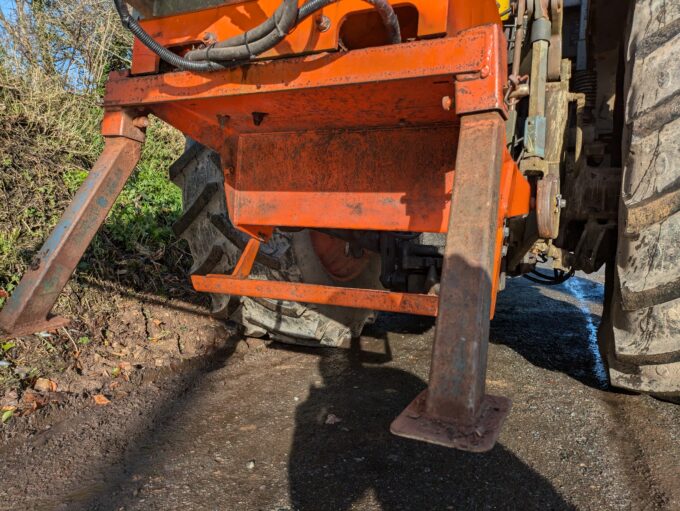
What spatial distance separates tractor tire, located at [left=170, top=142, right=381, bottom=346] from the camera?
232cm

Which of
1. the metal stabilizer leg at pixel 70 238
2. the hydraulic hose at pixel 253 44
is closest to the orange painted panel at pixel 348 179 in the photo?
the metal stabilizer leg at pixel 70 238

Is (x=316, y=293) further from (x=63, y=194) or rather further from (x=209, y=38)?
(x=63, y=194)

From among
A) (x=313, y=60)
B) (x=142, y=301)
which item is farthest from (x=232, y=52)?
(x=142, y=301)

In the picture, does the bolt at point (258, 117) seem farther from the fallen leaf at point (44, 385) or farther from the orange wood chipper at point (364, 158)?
the fallen leaf at point (44, 385)

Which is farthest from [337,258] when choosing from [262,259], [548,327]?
[548,327]

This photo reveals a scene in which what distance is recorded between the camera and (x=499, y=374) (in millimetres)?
2557

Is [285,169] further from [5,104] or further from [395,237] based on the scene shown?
[5,104]

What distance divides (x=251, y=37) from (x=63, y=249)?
85cm

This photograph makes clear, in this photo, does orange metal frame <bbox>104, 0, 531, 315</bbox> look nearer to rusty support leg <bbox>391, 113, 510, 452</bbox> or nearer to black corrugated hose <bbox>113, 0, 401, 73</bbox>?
black corrugated hose <bbox>113, 0, 401, 73</bbox>

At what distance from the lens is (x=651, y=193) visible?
1.57m

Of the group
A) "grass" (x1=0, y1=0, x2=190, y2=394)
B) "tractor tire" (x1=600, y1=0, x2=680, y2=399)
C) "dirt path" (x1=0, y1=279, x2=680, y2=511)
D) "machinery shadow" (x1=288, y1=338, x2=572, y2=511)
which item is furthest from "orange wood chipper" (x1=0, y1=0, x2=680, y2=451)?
"grass" (x1=0, y1=0, x2=190, y2=394)

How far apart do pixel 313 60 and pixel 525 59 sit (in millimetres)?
1275

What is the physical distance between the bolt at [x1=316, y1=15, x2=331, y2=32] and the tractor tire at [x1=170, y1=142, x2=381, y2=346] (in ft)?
3.42

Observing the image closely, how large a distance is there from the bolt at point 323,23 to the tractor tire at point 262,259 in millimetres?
1042
